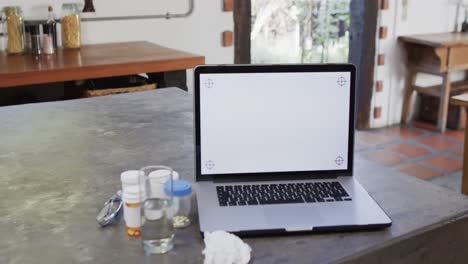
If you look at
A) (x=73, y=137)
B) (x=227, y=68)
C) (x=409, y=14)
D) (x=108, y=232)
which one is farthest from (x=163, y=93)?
(x=409, y=14)

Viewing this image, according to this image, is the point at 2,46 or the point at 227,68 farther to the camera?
the point at 2,46

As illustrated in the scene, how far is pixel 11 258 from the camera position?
1001 millimetres

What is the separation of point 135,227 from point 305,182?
1.35ft

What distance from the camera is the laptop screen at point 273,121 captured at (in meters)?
1.27

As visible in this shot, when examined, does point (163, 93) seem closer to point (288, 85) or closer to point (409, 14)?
point (288, 85)

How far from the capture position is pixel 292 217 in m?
1.12

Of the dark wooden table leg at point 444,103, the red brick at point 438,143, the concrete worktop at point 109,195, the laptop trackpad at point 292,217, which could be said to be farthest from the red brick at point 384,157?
the laptop trackpad at point 292,217

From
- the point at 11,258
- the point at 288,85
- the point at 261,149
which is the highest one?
the point at 288,85

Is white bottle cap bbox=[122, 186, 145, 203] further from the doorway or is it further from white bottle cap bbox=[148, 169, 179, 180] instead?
the doorway

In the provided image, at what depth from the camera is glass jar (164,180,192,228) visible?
111 centimetres

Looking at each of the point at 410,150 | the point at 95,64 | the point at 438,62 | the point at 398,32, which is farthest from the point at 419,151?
the point at 95,64

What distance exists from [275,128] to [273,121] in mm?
17

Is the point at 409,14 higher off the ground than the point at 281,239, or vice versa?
the point at 409,14

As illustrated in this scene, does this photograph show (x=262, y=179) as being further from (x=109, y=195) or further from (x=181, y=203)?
(x=109, y=195)
